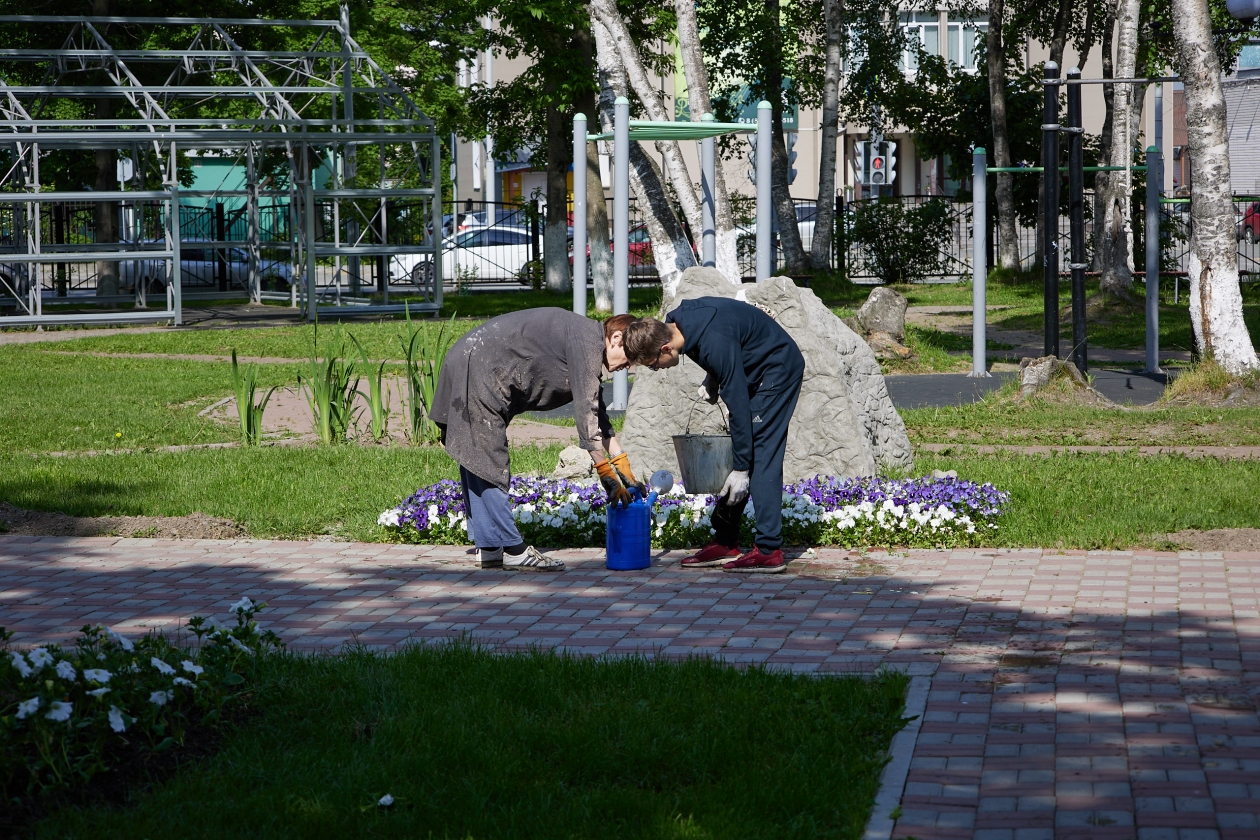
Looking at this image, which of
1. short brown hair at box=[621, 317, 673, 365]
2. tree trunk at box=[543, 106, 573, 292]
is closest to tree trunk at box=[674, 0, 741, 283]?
tree trunk at box=[543, 106, 573, 292]

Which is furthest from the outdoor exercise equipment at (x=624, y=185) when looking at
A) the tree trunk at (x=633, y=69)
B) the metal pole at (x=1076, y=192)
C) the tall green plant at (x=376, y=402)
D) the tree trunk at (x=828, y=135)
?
the tree trunk at (x=828, y=135)

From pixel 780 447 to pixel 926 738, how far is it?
100 inches

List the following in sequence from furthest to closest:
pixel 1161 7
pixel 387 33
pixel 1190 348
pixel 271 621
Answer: pixel 387 33
pixel 1161 7
pixel 1190 348
pixel 271 621

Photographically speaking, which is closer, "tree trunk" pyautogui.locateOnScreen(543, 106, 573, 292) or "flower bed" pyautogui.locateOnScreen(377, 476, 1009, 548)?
"flower bed" pyautogui.locateOnScreen(377, 476, 1009, 548)

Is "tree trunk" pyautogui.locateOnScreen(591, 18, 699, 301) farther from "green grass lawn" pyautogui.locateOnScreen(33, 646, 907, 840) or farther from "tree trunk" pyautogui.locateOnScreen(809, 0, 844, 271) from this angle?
"green grass lawn" pyautogui.locateOnScreen(33, 646, 907, 840)

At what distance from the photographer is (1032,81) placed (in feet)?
105

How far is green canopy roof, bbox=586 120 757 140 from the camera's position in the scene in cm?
1215

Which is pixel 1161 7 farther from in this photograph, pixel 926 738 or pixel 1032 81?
pixel 926 738

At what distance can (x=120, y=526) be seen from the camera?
8492 millimetres

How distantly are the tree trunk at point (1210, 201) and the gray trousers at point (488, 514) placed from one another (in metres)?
8.34

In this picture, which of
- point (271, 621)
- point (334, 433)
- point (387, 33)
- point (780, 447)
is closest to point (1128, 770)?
point (780, 447)

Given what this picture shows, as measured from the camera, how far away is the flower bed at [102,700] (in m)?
4.00

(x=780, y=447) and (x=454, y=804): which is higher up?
(x=780, y=447)

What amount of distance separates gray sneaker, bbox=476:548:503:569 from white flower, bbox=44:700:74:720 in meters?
3.42
